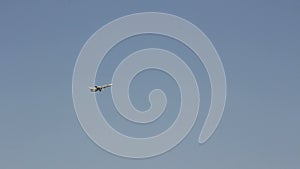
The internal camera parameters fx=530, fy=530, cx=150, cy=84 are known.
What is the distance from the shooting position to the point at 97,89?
2847 cm

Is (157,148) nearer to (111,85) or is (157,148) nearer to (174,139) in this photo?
(174,139)

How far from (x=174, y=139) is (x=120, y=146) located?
293 centimetres

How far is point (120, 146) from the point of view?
2844 centimetres

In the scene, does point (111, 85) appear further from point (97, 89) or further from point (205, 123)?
point (205, 123)

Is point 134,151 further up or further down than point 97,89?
further down

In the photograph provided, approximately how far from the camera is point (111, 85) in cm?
2906

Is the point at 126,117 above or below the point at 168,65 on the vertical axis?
below

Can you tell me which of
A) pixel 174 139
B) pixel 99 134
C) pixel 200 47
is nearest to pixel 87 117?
pixel 99 134

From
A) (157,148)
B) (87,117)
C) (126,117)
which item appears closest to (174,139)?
(157,148)

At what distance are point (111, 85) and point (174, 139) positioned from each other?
4531 millimetres

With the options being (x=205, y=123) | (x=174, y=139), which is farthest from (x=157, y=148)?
(x=205, y=123)

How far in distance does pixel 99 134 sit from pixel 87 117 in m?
1.09

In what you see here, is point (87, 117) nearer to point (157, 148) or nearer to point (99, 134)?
point (99, 134)

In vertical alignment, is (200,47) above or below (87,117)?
above
